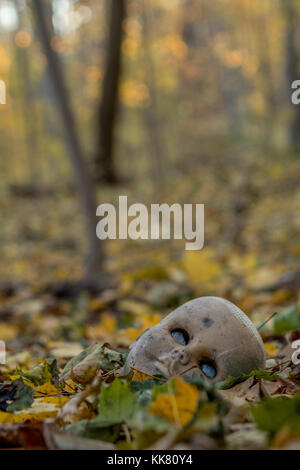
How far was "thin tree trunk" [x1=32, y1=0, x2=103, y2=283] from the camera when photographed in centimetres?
394

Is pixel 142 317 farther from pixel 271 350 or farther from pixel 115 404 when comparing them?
pixel 115 404

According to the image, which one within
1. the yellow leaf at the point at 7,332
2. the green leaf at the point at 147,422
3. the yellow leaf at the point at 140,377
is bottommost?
the yellow leaf at the point at 7,332

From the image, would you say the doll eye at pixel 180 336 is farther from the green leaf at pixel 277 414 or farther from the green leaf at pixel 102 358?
the green leaf at pixel 277 414

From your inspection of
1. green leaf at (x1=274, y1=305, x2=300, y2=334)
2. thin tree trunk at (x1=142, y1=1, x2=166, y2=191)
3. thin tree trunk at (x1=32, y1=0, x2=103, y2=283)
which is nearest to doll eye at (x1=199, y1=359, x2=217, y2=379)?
green leaf at (x1=274, y1=305, x2=300, y2=334)

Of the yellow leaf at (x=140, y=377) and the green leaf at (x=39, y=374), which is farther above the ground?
the yellow leaf at (x=140, y=377)

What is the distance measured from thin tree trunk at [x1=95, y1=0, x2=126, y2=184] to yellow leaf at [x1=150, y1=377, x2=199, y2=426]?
8.94m

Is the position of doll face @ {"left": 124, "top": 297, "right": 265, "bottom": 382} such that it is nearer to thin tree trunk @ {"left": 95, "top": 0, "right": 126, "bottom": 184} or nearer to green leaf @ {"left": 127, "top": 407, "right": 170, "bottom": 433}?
green leaf @ {"left": 127, "top": 407, "right": 170, "bottom": 433}

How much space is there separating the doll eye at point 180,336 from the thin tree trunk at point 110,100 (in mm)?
8623

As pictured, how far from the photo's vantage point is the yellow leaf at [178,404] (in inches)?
34.9

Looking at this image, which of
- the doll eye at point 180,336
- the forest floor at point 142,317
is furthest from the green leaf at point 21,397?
the doll eye at point 180,336

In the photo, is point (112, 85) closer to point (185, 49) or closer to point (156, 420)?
point (156, 420)

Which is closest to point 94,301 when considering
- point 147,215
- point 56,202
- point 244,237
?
point 244,237

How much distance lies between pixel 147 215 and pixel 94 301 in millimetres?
4031
